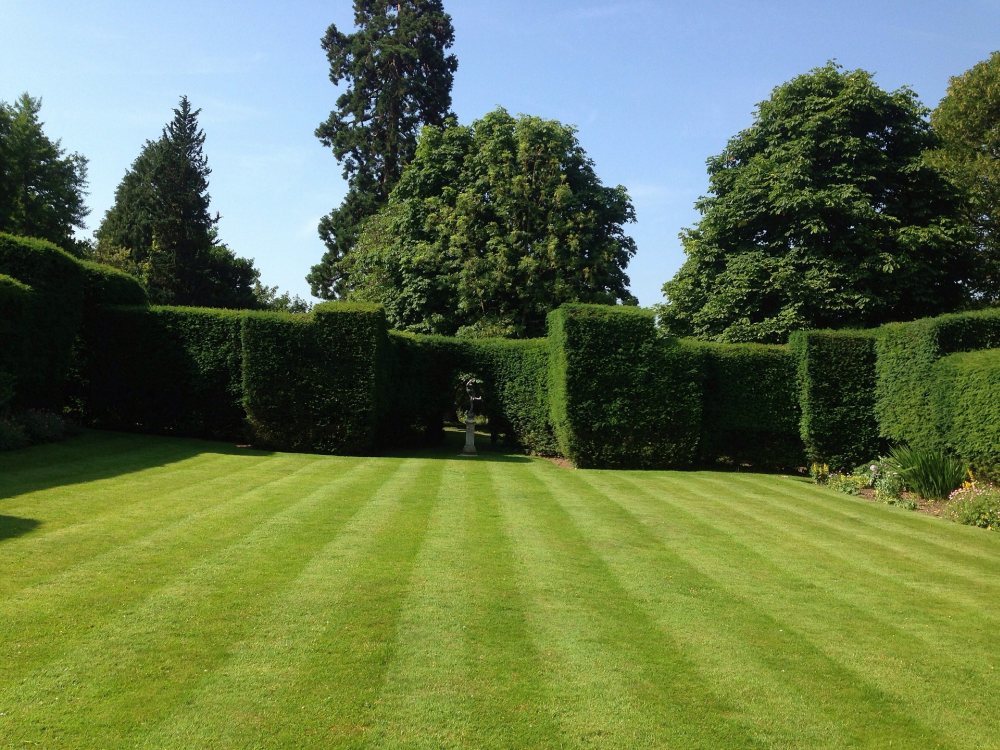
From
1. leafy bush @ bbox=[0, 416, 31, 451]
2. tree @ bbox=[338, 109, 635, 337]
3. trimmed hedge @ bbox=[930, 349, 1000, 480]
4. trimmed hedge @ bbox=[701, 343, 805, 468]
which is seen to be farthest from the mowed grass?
tree @ bbox=[338, 109, 635, 337]

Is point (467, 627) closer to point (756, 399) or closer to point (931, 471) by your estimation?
point (931, 471)

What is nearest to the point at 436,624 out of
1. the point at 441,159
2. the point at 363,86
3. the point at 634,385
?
the point at 634,385

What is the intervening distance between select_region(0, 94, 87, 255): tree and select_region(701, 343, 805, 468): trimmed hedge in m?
30.9

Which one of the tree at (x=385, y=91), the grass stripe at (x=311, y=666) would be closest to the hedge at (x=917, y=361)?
the grass stripe at (x=311, y=666)

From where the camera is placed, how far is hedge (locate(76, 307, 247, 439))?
707 inches

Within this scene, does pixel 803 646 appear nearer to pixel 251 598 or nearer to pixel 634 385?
pixel 251 598

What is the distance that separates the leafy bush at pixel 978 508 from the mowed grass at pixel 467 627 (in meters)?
1.07

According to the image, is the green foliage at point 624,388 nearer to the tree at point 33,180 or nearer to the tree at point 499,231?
the tree at point 499,231

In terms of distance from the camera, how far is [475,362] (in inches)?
885

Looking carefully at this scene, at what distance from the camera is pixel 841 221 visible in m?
23.7

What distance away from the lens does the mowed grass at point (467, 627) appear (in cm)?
411

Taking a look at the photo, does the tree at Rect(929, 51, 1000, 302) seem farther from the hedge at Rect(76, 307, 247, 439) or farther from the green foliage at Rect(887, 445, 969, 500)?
the hedge at Rect(76, 307, 247, 439)

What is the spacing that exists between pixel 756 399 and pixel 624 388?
378 cm

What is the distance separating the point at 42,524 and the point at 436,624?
5042mm
